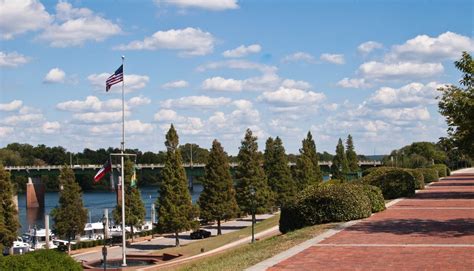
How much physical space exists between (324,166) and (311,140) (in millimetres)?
54007

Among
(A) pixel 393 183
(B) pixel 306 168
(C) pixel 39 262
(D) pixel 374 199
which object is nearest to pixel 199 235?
(B) pixel 306 168

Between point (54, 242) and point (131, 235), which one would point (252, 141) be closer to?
point (131, 235)

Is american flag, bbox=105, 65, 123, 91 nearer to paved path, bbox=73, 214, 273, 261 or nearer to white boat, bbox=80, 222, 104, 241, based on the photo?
paved path, bbox=73, 214, 273, 261

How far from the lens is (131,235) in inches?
2218

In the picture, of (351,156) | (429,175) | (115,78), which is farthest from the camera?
(351,156)

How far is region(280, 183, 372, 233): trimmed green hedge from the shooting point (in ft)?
73.4

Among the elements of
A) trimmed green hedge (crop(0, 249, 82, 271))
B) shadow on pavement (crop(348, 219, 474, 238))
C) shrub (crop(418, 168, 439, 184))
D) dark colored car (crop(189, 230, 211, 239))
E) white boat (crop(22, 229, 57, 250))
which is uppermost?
shrub (crop(418, 168, 439, 184))

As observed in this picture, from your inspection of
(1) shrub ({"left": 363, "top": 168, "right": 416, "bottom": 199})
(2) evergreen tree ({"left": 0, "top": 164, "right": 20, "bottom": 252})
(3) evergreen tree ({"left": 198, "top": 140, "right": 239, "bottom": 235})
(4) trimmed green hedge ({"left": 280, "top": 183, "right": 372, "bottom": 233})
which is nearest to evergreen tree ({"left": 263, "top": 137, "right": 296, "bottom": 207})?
(3) evergreen tree ({"left": 198, "top": 140, "right": 239, "bottom": 235})

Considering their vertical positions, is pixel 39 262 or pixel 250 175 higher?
pixel 250 175

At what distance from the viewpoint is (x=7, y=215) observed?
44281 mm

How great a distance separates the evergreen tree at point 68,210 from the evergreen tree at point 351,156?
154 ft

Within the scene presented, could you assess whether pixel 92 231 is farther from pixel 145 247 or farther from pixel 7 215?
pixel 7 215

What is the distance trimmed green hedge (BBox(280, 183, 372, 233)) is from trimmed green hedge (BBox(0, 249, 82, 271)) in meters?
8.68

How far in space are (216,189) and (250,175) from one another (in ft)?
17.1
